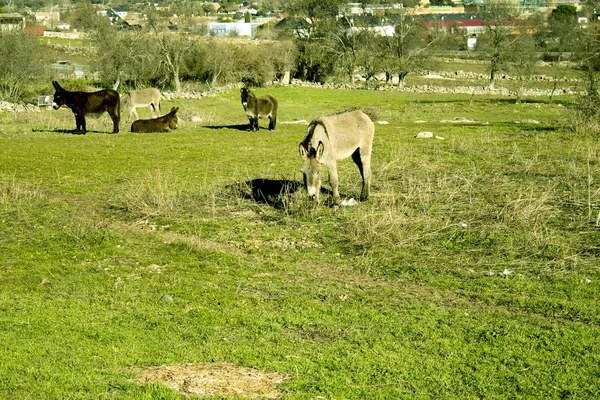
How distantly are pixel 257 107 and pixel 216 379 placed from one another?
2113cm

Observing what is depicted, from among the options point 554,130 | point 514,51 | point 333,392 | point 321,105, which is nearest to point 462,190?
point 333,392

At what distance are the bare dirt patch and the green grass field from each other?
7 cm

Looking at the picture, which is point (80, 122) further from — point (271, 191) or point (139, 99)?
point (271, 191)

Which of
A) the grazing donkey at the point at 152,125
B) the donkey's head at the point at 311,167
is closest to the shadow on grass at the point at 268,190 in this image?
the donkey's head at the point at 311,167

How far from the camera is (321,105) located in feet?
147

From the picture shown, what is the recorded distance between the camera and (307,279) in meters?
10.2

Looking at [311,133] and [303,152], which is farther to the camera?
[311,133]

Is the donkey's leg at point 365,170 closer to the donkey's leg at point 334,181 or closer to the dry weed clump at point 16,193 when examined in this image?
the donkey's leg at point 334,181

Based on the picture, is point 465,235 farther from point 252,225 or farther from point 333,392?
point 333,392

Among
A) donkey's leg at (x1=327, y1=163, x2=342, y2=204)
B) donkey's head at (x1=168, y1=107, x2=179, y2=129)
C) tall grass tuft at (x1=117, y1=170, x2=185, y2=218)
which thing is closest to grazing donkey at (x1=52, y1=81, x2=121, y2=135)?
donkey's head at (x1=168, y1=107, x2=179, y2=129)

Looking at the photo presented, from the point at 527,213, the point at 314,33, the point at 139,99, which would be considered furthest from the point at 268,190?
the point at 314,33

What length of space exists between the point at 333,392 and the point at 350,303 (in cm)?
267

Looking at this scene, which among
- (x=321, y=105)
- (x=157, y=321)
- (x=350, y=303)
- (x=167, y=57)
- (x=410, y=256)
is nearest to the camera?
(x=157, y=321)

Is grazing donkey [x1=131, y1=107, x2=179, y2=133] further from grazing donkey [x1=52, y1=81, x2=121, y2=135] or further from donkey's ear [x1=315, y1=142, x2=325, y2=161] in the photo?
donkey's ear [x1=315, y1=142, x2=325, y2=161]
